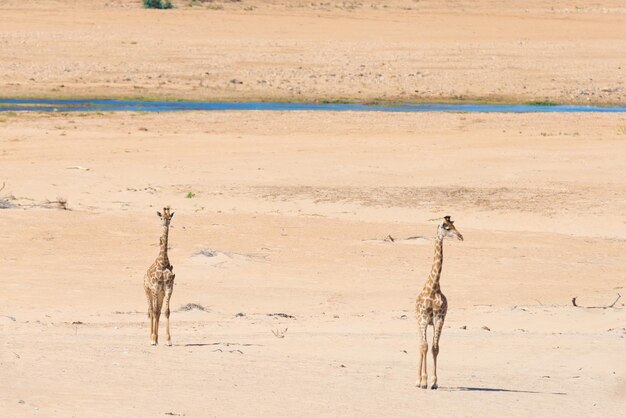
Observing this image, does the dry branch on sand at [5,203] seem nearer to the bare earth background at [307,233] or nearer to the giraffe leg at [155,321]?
the bare earth background at [307,233]

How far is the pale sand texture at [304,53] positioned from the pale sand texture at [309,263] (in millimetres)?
6896

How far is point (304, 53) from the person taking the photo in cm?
4588

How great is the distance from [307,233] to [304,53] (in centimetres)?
2742

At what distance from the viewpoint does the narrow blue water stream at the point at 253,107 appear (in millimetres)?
35250

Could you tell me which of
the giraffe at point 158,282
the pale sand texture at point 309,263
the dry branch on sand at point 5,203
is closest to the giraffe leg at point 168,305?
the giraffe at point 158,282

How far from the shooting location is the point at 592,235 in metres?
20.0

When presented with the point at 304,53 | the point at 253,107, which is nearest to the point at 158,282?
the point at 253,107

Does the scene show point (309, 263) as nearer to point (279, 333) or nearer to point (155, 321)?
point (279, 333)

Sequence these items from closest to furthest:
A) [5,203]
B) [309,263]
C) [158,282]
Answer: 1. [158,282]
2. [309,263]
3. [5,203]

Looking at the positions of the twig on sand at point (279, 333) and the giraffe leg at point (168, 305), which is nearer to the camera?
the giraffe leg at point (168, 305)

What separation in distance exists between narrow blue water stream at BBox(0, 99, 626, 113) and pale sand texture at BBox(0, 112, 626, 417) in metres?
2.47

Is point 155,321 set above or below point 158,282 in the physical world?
below

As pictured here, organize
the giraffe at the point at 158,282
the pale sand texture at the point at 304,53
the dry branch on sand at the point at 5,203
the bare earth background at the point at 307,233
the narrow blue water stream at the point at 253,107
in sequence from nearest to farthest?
the bare earth background at the point at 307,233 < the giraffe at the point at 158,282 < the dry branch on sand at the point at 5,203 < the narrow blue water stream at the point at 253,107 < the pale sand texture at the point at 304,53

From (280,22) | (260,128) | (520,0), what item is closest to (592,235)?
(260,128)
